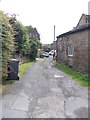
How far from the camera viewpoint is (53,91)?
650 centimetres

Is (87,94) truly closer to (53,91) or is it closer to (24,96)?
(53,91)

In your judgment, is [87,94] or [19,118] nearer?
[19,118]

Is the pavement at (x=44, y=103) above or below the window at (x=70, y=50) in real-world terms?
below

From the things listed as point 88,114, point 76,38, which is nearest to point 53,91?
point 88,114

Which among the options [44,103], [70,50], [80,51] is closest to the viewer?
[44,103]

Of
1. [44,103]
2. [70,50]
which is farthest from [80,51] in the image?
[44,103]

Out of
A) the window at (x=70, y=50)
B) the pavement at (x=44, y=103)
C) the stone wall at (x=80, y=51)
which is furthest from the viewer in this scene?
the window at (x=70, y=50)

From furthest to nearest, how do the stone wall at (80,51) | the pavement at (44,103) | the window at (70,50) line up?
the window at (70,50) < the stone wall at (80,51) < the pavement at (44,103)

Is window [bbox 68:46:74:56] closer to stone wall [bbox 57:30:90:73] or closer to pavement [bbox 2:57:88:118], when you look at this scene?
stone wall [bbox 57:30:90:73]

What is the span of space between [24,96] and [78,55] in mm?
7705

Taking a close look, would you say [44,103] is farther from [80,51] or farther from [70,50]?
[70,50]

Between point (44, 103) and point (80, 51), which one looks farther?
point (80, 51)

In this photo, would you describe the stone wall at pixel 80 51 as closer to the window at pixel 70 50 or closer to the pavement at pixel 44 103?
the window at pixel 70 50

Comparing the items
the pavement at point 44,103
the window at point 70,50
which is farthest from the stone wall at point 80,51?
the pavement at point 44,103
